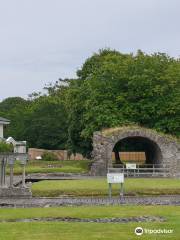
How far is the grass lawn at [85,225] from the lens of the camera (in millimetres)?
12766

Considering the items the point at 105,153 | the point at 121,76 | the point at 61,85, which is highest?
the point at 61,85

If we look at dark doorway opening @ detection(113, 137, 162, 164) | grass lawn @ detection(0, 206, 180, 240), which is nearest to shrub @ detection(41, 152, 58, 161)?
dark doorway opening @ detection(113, 137, 162, 164)

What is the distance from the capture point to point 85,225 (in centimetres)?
1477

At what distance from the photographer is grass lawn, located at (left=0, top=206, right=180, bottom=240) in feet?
41.9

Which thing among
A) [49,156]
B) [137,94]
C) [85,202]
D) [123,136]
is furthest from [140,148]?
[85,202]

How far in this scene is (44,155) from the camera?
67.1 m

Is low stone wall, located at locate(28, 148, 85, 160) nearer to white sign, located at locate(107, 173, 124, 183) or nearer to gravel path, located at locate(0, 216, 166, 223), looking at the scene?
white sign, located at locate(107, 173, 124, 183)

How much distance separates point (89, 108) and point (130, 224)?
113 ft

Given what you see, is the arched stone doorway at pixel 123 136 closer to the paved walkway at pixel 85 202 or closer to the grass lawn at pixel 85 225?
the paved walkway at pixel 85 202

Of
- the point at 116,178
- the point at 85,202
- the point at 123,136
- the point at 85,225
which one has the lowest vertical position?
the point at 85,225

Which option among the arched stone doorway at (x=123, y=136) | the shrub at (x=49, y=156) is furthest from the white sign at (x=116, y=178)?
the shrub at (x=49, y=156)

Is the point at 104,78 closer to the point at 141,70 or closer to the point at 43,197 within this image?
the point at 141,70

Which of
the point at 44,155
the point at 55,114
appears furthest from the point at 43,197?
the point at 55,114

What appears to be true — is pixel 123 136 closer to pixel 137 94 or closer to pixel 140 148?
pixel 137 94
